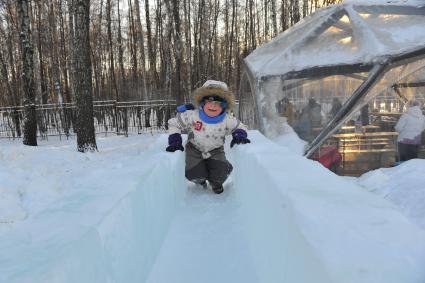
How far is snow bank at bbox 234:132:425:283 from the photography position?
1.16 meters

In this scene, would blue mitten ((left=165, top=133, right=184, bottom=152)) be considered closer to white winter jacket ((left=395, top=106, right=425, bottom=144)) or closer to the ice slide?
the ice slide

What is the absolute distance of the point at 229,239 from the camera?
122 inches

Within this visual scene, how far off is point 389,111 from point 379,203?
742 cm

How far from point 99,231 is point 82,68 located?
7099mm

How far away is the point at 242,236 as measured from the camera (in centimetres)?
317

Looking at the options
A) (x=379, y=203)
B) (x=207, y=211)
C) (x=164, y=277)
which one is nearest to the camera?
(x=379, y=203)

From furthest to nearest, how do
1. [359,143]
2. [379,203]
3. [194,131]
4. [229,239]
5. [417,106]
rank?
[359,143] → [417,106] → [194,131] → [229,239] → [379,203]

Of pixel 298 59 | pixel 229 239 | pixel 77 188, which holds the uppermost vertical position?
pixel 298 59

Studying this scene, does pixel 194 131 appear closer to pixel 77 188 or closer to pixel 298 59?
pixel 77 188

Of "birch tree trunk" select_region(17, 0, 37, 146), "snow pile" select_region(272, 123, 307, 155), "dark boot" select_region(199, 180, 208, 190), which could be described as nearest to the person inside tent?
"snow pile" select_region(272, 123, 307, 155)

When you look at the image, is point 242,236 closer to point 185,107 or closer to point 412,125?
point 185,107

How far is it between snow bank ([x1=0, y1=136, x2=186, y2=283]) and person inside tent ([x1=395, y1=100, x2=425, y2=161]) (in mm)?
5361

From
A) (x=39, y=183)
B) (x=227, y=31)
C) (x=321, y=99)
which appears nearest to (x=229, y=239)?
(x=39, y=183)

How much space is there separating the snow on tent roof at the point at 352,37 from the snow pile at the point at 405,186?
2.55 m
